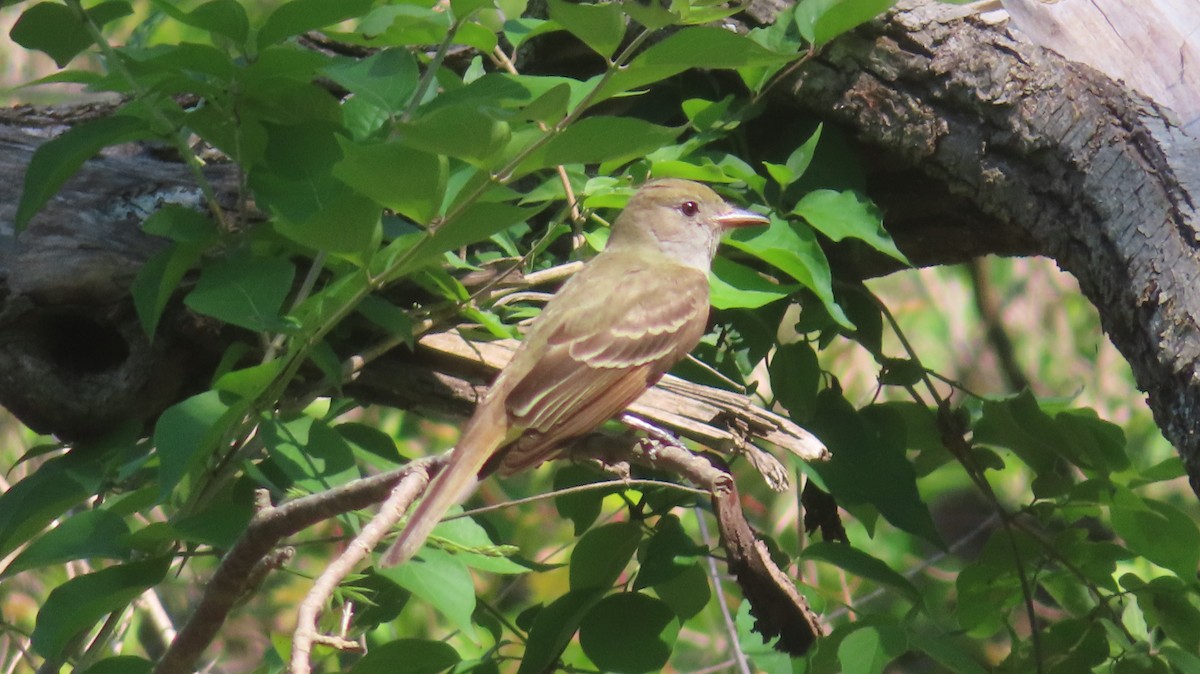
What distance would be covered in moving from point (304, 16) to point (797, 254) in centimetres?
118

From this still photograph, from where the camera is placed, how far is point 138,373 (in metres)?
2.95

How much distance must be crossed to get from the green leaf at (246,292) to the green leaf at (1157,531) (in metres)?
1.90

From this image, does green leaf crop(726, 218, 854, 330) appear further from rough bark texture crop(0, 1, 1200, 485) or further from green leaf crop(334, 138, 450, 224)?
green leaf crop(334, 138, 450, 224)

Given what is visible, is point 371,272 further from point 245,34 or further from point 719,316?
point 719,316

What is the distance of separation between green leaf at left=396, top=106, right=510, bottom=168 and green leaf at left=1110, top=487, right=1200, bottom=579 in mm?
1727

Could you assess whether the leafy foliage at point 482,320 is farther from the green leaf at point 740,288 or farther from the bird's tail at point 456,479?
the bird's tail at point 456,479

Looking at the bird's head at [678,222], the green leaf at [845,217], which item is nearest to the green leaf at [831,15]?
the green leaf at [845,217]

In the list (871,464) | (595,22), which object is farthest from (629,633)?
(595,22)

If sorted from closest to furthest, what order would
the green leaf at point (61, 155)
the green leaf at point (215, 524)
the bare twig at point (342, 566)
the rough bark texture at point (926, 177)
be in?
1. the bare twig at point (342, 566)
2. the green leaf at point (215, 524)
3. the green leaf at point (61, 155)
4. the rough bark texture at point (926, 177)

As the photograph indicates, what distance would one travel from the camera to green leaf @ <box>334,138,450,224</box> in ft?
6.77

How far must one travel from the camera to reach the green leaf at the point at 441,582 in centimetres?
235

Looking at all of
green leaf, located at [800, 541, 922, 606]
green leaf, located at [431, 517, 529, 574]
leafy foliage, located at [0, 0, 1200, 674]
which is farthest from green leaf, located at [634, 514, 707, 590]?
green leaf, located at [431, 517, 529, 574]

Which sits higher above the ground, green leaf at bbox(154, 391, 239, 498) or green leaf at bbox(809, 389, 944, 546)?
green leaf at bbox(809, 389, 944, 546)

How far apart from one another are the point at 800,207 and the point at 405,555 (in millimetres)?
1293
